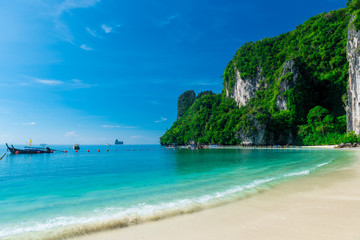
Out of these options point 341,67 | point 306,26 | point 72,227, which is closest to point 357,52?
point 341,67

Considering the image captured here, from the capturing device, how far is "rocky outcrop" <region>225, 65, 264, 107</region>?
279 ft

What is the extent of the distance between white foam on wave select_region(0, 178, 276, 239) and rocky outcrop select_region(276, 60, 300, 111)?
217 ft

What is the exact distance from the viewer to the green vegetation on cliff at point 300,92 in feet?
180

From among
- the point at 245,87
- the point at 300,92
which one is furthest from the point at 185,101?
the point at 300,92

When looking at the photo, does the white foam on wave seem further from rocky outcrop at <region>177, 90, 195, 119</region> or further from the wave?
rocky outcrop at <region>177, 90, 195, 119</region>

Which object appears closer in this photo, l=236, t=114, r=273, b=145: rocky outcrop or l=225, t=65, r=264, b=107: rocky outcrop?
l=236, t=114, r=273, b=145: rocky outcrop

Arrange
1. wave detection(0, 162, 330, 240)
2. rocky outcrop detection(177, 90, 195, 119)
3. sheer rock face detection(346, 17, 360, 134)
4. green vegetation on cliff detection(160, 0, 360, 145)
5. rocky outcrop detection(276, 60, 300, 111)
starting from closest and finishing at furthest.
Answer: wave detection(0, 162, 330, 240) → sheer rock face detection(346, 17, 360, 134) → green vegetation on cliff detection(160, 0, 360, 145) → rocky outcrop detection(276, 60, 300, 111) → rocky outcrop detection(177, 90, 195, 119)

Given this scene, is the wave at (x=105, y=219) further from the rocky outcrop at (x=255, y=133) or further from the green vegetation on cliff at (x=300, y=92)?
the rocky outcrop at (x=255, y=133)

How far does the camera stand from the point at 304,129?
5600cm

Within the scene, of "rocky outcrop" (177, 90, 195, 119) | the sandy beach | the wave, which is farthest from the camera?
"rocky outcrop" (177, 90, 195, 119)

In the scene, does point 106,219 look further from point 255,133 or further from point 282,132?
point 282,132

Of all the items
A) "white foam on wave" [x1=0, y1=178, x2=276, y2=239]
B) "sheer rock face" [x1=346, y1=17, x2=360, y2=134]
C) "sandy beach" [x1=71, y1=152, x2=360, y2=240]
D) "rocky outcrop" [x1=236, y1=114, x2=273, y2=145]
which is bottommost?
"white foam on wave" [x1=0, y1=178, x2=276, y2=239]

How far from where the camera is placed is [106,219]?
5840 mm

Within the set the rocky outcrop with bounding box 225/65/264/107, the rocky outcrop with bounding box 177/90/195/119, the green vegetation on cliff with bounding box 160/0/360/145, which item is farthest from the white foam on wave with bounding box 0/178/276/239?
the rocky outcrop with bounding box 177/90/195/119
